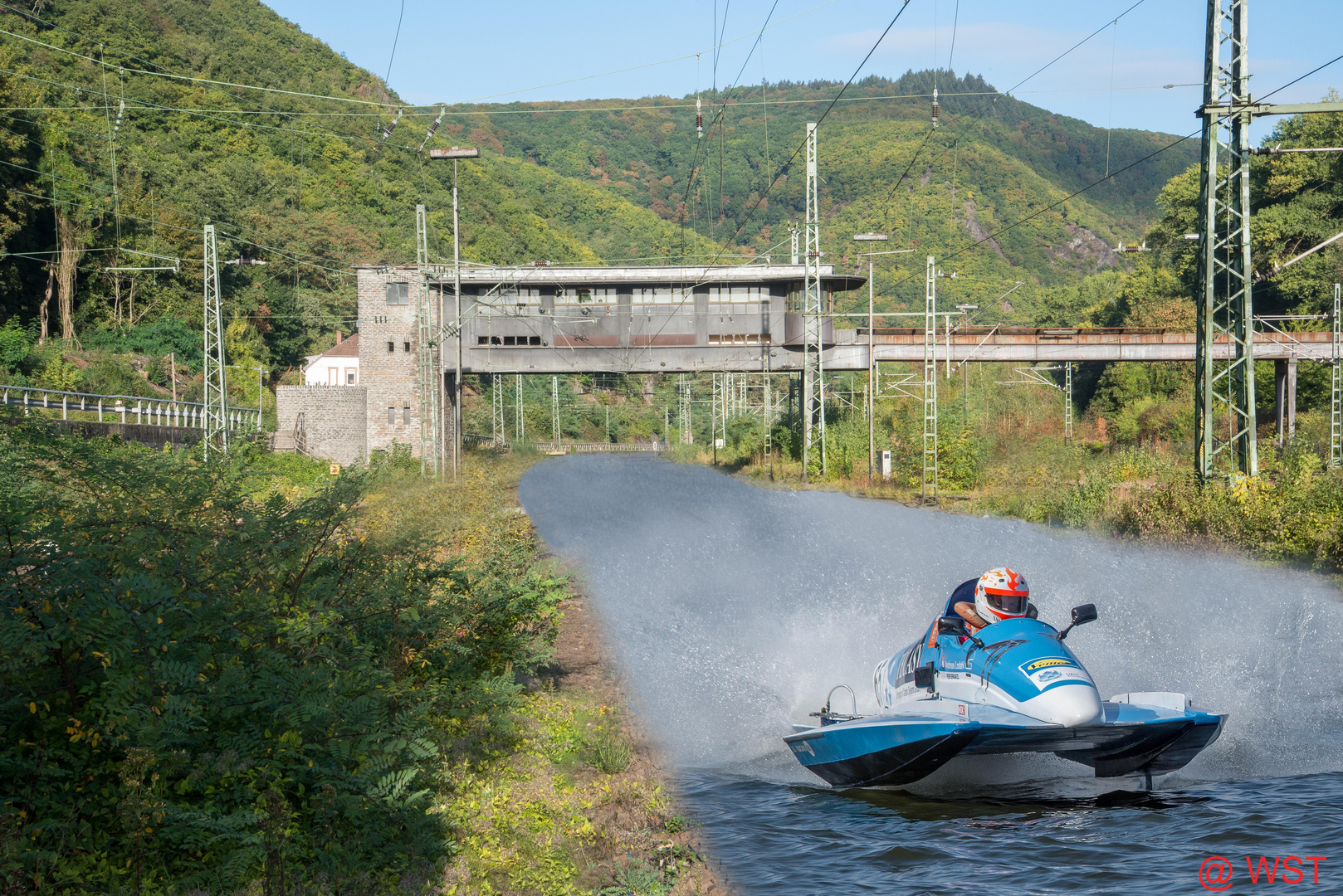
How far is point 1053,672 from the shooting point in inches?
455

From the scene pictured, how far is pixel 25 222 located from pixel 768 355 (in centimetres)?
4407

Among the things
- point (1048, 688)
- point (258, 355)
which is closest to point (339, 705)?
point (1048, 688)

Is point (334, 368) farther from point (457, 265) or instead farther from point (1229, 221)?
point (1229, 221)

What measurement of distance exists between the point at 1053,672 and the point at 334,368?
91562mm

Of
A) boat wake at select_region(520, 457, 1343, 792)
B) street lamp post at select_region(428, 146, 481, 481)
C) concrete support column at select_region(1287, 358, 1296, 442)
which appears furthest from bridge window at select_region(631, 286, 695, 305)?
concrete support column at select_region(1287, 358, 1296, 442)

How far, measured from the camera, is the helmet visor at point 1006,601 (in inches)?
485

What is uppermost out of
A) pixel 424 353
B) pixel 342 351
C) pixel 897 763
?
pixel 342 351

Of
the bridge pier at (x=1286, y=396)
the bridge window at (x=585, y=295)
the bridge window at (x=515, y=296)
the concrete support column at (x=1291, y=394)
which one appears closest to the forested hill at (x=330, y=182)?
the bridge window at (x=585, y=295)

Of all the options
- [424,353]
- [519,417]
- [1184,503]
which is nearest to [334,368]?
[519,417]

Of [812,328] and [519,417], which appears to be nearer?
[812,328]

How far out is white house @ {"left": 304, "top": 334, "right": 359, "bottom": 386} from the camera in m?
96.1

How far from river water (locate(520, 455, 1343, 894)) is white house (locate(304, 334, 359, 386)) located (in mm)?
67324

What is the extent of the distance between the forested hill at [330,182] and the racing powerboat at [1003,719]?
80.8 ft

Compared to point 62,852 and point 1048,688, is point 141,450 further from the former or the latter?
point 1048,688
